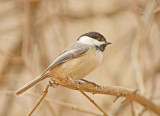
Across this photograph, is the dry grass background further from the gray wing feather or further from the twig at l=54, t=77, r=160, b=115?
the twig at l=54, t=77, r=160, b=115

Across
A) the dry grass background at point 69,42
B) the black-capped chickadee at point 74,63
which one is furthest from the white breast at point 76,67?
the dry grass background at point 69,42

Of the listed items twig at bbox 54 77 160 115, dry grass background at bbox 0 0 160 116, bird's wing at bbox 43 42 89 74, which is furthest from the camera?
dry grass background at bbox 0 0 160 116

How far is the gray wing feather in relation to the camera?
1.71 m

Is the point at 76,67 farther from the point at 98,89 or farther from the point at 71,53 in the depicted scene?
the point at 98,89

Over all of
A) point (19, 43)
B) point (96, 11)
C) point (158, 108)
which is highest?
point (96, 11)

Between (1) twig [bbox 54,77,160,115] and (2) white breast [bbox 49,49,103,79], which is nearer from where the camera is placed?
(1) twig [bbox 54,77,160,115]

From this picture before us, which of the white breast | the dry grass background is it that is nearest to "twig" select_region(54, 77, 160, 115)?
the white breast

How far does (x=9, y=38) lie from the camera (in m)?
3.87

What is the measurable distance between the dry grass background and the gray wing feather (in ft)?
0.60

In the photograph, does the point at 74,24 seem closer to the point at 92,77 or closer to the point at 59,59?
the point at 92,77

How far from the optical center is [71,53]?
1.78 m

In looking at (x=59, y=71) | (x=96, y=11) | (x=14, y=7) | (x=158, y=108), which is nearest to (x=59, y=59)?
(x=59, y=71)

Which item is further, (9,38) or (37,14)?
(9,38)

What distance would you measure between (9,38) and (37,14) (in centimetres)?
116
